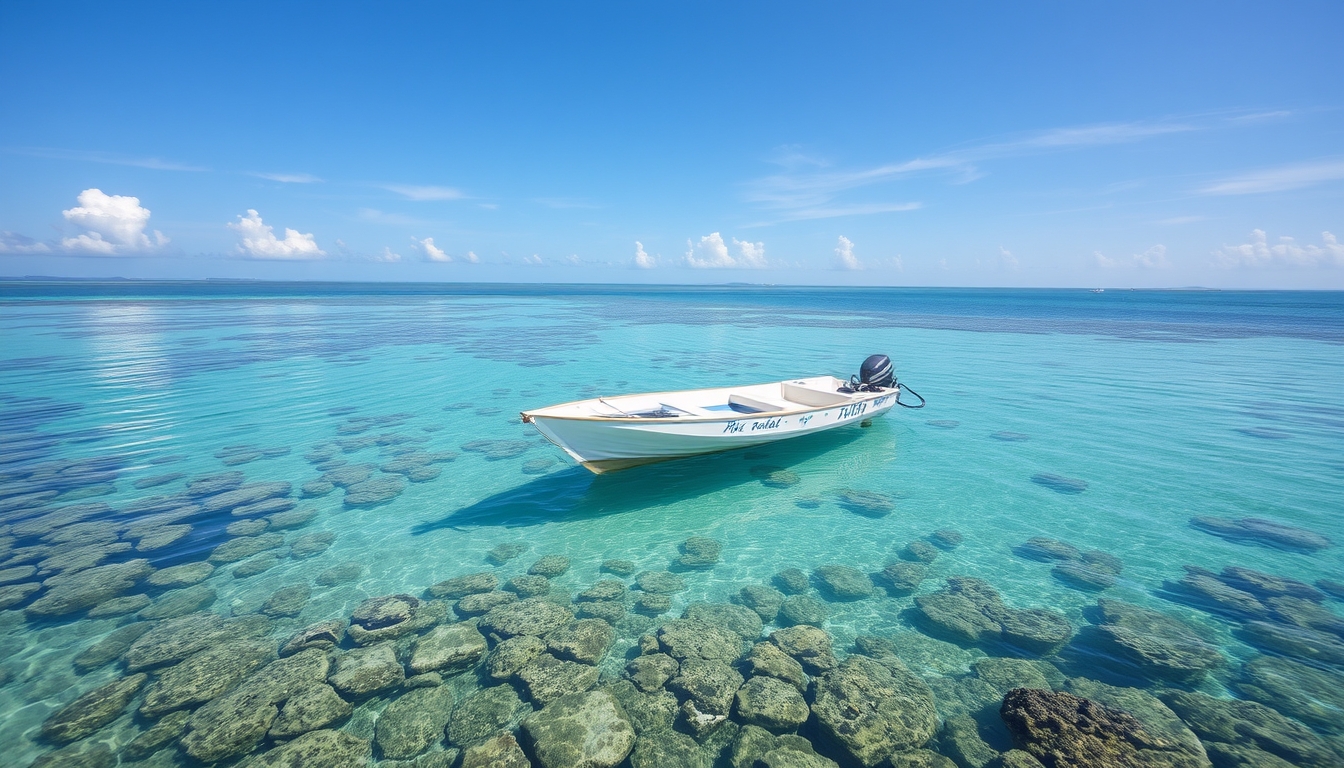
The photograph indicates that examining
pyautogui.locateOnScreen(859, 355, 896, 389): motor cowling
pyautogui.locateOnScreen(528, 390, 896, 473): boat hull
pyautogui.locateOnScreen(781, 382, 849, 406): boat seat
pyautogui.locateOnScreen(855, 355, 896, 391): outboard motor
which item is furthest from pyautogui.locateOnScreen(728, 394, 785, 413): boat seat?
pyautogui.locateOnScreen(859, 355, 896, 389): motor cowling

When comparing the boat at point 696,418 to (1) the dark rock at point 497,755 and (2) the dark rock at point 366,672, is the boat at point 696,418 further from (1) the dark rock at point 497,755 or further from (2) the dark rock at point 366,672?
(1) the dark rock at point 497,755

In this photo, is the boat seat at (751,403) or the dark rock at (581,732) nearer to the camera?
the dark rock at (581,732)

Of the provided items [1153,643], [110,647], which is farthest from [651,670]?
[110,647]

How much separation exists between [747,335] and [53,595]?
135ft

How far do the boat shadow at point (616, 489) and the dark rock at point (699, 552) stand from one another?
2051 millimetres

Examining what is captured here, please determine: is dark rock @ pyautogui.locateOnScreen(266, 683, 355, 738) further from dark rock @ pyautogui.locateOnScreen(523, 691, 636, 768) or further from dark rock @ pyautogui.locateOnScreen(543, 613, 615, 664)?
dark rock @ pyautogui.locateOnScreen(543, 613, 615, 664)

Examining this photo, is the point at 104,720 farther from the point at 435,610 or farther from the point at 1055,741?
the point at 1055,741

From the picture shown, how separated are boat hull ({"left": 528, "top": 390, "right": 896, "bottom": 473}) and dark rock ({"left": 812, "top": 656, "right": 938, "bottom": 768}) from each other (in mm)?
5792

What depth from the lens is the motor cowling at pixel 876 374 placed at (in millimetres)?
16484

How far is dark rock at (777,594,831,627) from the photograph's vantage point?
830 centimetres

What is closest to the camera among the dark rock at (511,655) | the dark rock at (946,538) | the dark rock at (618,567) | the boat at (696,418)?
the dark rock at (511,655)

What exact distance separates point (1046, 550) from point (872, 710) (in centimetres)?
654

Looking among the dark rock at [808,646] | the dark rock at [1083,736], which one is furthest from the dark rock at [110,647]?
the dark rock at [1083,736]

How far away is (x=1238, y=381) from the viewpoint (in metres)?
25.1
